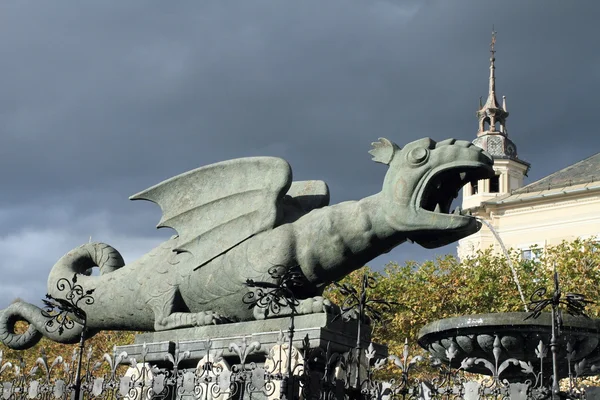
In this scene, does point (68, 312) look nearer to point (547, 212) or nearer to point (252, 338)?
point (252, 338)

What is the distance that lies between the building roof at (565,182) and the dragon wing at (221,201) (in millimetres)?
33540

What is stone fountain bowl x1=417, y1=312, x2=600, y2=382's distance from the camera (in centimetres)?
1042

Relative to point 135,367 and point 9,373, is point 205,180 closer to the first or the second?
point 135,367

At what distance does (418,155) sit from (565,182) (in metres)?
35.3

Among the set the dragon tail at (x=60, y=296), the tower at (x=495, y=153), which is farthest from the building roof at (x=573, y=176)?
the dragon tail at (x=60, y=296)

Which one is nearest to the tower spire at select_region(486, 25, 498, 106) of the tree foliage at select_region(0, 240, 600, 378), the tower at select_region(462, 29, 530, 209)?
the tower at select_region(462, 29, 530, 209)

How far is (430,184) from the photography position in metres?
8.73

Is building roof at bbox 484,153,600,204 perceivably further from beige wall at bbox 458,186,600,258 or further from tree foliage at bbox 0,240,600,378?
tree foliage at bbox 0,240,600,378

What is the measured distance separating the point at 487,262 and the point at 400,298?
105 inches

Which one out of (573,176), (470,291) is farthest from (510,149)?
(470,291)

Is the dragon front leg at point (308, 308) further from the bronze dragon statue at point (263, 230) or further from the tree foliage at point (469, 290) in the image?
the tree foliage at point (469, 290)

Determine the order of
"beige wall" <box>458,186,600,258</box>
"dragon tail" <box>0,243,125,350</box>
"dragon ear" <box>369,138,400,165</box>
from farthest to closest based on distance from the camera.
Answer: "beige wall" <box>458,186,600,258</box>
"dragon tail" <box>0,243,125,350</box>
"dragon ear" <box>369,138,400,165</box>

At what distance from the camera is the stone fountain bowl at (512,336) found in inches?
410

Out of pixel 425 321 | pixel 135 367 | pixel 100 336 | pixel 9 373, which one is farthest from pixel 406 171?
pixel 100 336
